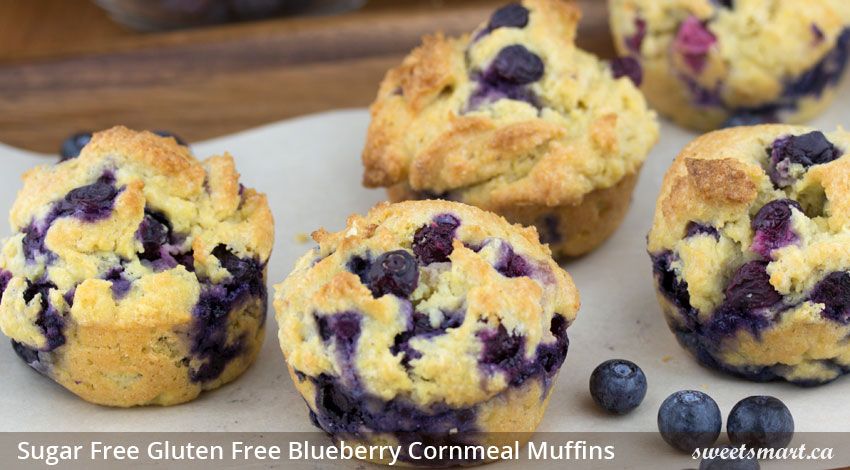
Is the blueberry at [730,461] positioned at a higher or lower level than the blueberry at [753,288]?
lower

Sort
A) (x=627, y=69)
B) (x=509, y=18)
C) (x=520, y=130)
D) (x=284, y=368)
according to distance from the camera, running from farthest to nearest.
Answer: (x=627, y=69), (x=509, y=18), (x=520, y=130), (x=284, y=368)

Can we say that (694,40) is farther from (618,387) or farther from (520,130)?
(618,387)

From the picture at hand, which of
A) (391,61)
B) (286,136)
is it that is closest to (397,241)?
(286,136)

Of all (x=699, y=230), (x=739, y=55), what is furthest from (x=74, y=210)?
(x=739, y=55)

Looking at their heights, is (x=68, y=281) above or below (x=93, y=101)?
above

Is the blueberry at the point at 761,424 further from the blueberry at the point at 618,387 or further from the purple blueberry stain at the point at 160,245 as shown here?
the purple blueberry stain at the point at 160,245

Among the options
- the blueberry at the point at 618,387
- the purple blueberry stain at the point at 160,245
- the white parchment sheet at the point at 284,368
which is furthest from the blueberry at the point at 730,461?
the purple blueberry stain at the point at 160,245

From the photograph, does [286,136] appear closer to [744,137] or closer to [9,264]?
[9,264]
